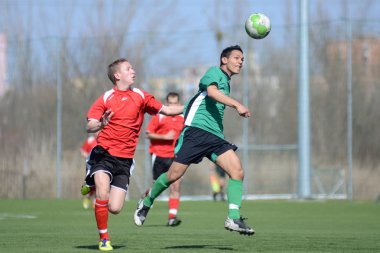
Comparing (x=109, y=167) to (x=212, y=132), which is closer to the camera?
(x=109, y=167)

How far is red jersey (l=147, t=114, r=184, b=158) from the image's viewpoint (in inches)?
673

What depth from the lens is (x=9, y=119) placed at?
92.6 feet

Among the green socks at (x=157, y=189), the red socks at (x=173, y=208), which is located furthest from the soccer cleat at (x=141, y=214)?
the red socks at (x=173, y=208)

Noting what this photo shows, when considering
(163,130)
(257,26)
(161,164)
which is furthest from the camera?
(163,130)

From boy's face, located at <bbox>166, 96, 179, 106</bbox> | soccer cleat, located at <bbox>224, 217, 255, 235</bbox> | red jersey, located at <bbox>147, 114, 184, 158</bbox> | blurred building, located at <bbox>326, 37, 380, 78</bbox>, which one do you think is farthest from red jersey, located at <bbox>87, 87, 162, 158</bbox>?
blurred building, located at <bbox>326, 37, 380, 78</bbox>

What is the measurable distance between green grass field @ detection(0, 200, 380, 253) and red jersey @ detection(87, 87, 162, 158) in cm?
111

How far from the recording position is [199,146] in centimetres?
1105

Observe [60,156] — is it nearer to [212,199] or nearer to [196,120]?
[212,199]

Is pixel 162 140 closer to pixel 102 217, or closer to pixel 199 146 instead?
pixel 199 146

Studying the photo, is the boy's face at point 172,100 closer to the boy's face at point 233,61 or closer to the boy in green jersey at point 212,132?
the boy in green jersey at point 212,132

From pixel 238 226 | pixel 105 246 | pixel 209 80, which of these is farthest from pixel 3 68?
pixel 238 226

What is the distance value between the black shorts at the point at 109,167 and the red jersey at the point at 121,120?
0.20ft

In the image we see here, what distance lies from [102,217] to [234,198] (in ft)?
4.87

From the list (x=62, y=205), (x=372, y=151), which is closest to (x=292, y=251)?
(x=62, y=205)
